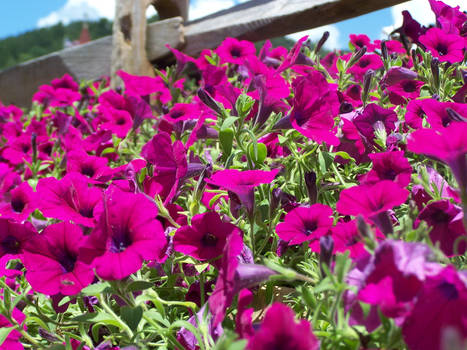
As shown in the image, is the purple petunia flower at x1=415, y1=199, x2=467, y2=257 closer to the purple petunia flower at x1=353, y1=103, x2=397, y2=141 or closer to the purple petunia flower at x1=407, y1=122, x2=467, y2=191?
the purple petunia flower at x1=407, y1=122, x2=467, y2=191

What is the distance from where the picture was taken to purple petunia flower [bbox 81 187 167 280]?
1.86 ft

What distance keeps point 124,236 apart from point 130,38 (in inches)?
106

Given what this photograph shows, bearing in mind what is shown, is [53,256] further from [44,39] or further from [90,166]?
[44,39]

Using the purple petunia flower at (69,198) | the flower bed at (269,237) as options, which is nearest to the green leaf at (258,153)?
the flower bed at (269,237)

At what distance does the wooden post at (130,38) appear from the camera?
3.01 meters

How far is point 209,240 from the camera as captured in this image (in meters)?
0.71

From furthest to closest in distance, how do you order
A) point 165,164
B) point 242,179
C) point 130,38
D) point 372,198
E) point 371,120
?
point 130,38 → point 371,120 → point 165,164 → point 242,179 → point 372,198

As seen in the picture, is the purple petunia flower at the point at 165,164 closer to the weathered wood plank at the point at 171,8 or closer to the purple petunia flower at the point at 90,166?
the purple petunia flower at the point at 90,166

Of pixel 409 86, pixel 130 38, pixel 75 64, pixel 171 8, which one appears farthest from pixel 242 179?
pixel 75 64

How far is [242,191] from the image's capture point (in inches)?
27.6

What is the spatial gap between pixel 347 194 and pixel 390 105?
29.4 inches

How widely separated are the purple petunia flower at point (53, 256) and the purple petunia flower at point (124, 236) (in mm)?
61

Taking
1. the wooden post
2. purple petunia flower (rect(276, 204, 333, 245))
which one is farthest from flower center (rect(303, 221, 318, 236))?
the wooden post

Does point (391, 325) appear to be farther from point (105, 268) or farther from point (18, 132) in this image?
point (18, 132)
